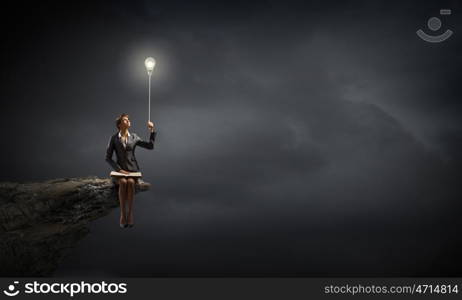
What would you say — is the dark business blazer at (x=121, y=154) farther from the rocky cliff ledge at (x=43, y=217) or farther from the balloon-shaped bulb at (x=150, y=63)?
the balloon-shaped bulb at (x=150, y=63)

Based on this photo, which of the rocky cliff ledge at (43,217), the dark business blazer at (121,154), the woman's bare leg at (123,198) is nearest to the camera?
the woman's bare leg at (123,198)

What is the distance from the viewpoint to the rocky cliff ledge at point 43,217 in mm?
9102

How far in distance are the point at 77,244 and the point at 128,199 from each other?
1728 mm

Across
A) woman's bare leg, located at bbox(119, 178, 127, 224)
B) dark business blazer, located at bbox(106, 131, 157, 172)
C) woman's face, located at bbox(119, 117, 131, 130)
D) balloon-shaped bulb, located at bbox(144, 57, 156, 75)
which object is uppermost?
balloon-shaped bulb, located at bbox(144, 57, 156, 75)

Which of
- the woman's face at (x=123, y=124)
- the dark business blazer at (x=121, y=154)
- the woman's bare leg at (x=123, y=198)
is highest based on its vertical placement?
the woman's face at (x=123, y=124)

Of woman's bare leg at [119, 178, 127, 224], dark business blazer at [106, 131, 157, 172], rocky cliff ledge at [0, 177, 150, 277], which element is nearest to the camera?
woman's bare leg at [119, 178, 127, 224]

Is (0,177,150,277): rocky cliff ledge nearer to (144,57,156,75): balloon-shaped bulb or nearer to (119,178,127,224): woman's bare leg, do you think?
(119,178,127,224): woman's bare leg

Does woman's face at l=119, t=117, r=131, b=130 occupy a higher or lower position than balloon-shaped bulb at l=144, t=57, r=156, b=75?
lower

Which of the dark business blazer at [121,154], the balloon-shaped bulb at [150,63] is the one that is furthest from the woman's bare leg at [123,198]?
the balloon-shaped bulb at [150,63]

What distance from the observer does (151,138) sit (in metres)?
9.04

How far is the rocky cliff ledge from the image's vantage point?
910 centimetres

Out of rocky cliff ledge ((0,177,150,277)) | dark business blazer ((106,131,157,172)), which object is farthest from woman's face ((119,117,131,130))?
rocky cliff ledge ((0,177,150,277))

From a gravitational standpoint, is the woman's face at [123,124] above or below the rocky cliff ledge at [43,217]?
above

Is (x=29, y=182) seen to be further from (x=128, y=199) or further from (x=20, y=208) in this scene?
(x=128, y=199)
